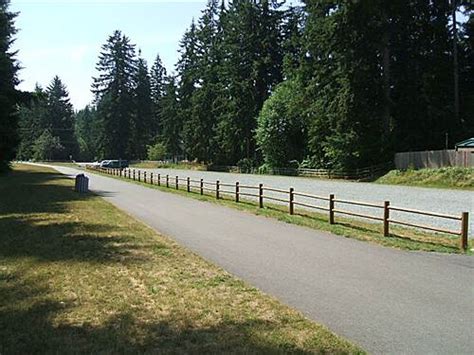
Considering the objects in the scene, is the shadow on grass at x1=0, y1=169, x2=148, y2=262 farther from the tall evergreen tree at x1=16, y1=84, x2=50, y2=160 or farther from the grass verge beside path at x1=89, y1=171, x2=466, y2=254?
the tall evergreen tree at x1=16, y1=84, x2=50, y2=160

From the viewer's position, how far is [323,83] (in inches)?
1821

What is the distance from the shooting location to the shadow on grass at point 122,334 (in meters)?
5.30

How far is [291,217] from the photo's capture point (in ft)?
56.5

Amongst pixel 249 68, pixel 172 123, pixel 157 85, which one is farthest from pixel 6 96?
pixel 157 85

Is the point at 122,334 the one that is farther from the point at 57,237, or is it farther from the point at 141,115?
the point at 141,115

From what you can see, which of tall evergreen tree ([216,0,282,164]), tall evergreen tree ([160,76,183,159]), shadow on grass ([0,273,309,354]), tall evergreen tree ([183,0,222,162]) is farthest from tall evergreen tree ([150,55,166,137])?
shadow on grass ([0,273,309,354])

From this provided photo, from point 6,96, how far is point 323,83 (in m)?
26.0

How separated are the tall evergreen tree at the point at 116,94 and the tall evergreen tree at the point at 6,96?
56763 mm

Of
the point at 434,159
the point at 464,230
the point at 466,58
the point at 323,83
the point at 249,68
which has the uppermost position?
the point at 249,68

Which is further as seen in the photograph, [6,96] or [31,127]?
[31,127]

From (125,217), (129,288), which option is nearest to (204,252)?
(129,288)

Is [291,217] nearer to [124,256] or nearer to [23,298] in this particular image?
[124,256]

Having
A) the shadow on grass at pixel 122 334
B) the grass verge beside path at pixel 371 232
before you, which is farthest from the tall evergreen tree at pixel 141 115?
the shadow on grass at pixel 122 334

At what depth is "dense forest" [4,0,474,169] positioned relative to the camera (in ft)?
140
